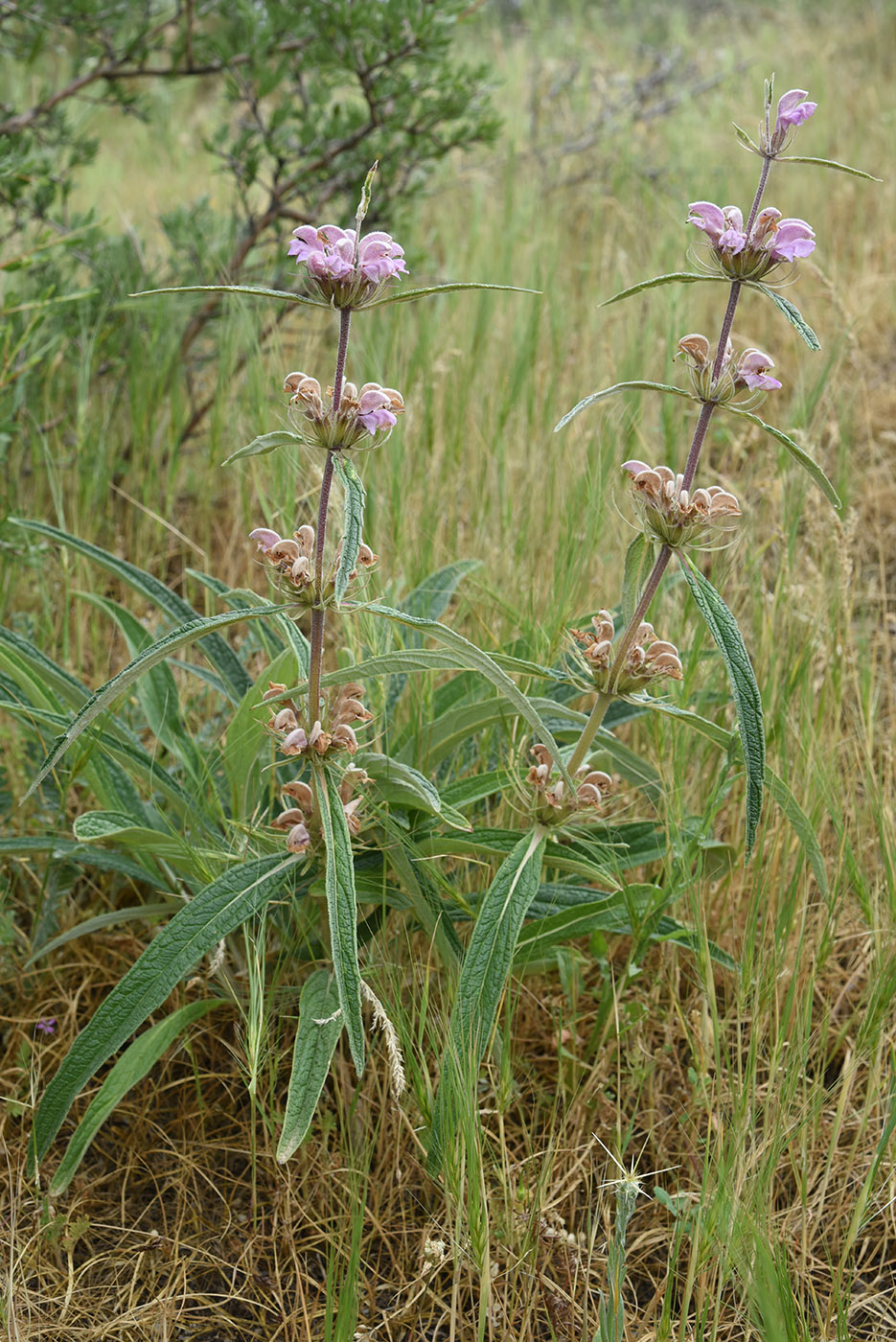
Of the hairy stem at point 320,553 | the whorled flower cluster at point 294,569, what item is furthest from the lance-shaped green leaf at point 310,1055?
the whorled flower cluster at point 294,569

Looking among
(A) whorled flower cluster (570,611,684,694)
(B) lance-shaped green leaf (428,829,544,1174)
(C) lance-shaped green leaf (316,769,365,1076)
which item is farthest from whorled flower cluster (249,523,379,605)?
(B) lance-shaped green leaf (428,829,544,1174)

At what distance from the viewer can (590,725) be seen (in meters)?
1.50

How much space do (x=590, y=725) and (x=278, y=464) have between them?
38.4 inches

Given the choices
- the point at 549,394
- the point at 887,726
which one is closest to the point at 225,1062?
the point at 887,726

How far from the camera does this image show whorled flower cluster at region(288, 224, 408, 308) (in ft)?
3.84

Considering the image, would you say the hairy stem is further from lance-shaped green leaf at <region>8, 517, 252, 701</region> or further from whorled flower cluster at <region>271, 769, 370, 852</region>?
lance-shaped green leaf at <region>8, 517, 252, 701</region>

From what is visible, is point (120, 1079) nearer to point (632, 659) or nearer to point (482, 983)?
point (482, 983)

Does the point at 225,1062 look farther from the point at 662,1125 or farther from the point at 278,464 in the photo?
the point at 278,464

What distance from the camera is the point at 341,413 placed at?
126 cm

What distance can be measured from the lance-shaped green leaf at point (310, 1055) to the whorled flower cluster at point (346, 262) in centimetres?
88

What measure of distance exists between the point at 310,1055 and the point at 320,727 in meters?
0.44

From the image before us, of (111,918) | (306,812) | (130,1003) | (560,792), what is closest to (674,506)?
(560,792)

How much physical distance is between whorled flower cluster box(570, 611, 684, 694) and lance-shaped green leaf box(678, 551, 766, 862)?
140mm

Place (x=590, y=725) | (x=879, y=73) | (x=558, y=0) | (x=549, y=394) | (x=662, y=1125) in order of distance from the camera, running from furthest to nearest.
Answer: (x=558, y=0)
(x=879, y=73)
(x=549, y=394)
(x=662, y=1125)
(x=590, y=725)
